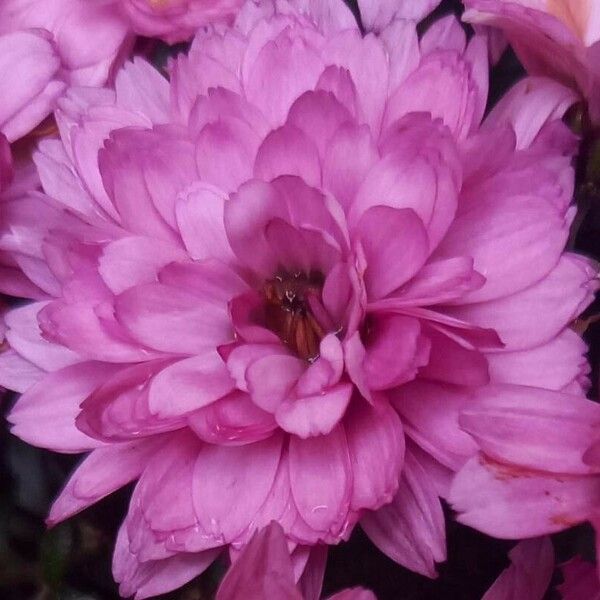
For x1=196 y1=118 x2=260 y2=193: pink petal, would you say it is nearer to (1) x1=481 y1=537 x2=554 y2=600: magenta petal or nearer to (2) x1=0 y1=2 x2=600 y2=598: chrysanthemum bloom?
(2) x1=0 y1=2 x2=600 y2=598: chrysanthemum bloom

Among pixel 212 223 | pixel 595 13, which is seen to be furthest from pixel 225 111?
pixel 595 13

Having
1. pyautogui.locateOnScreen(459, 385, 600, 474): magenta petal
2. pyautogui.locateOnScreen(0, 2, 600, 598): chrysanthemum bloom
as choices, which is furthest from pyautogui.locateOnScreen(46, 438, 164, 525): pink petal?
pyautogui.locateOnScreen(459, 385, 600, 474): magenta petal

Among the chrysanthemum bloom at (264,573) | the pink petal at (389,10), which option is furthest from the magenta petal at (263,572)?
the pink petal at (389,10)

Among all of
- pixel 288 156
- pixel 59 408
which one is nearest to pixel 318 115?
pixel 288 156

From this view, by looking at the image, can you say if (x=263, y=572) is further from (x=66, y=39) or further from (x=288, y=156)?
(x=66, y=39)

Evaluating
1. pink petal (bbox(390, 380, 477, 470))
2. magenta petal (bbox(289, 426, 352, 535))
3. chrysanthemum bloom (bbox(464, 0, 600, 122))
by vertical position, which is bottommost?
magenta petal (bbox(289, 426, 352, 535))

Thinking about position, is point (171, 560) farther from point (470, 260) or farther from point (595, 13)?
point (595, 13)
